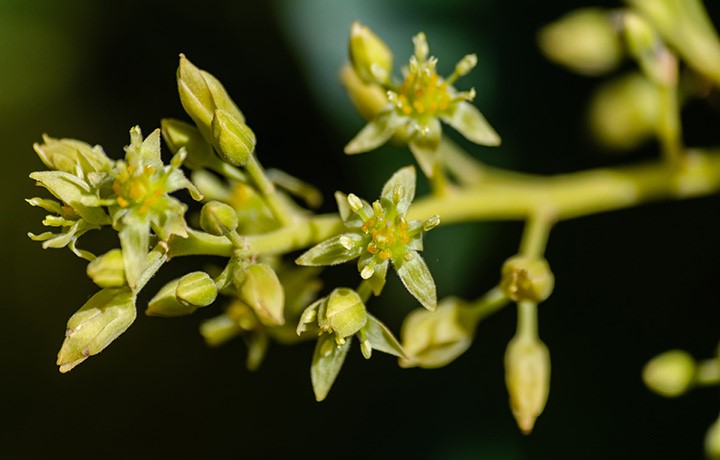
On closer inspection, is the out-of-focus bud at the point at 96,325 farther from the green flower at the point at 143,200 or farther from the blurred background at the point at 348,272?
the blurred background at the point at 348,272

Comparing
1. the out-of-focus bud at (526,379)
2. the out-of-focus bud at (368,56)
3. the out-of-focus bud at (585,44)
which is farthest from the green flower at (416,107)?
the out-of-focus bud at (585,44)

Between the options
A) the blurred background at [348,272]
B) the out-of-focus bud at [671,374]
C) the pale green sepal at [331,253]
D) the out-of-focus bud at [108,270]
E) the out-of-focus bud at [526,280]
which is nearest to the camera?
the out-of-focus bud at [108,270]

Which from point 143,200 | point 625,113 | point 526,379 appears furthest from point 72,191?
point 625,113

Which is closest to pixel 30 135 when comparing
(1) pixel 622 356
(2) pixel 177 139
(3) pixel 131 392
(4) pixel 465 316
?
(3) pixel 131 392

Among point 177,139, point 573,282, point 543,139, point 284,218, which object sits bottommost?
point 573,282

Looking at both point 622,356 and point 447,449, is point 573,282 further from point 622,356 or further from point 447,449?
point 447,449

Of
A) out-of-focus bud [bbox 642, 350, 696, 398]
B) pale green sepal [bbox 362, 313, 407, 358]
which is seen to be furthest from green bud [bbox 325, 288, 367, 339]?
out-of-focus bud [bbox 642, 350, 696, 398]

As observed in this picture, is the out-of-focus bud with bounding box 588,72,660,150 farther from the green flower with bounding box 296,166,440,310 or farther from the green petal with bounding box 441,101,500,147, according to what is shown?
the green flower with bounding box 296,166,440,310
